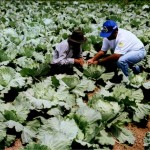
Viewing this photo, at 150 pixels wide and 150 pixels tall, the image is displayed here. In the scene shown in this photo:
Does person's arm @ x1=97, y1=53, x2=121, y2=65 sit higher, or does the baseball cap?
the baseball cap

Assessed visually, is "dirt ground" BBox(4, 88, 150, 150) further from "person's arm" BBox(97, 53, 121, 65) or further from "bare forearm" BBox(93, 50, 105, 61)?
"bare forearm" BBox(93, 50, 105, 61)

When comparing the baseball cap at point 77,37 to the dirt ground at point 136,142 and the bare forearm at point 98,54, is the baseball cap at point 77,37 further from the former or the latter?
the dirt ground at point 136,142

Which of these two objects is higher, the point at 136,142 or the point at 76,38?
the point at 76,38

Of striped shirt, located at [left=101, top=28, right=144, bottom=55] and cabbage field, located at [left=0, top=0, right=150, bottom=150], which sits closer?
cabbage field, located at [left=0, top=0, right=150, bottom=150]

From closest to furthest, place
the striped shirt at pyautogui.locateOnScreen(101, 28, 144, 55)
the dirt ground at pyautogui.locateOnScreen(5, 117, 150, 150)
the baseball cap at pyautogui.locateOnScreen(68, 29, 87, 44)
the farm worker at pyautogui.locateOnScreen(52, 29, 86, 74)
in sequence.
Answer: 1. the dirt ground at pyautogui.locateOnScreen(5, 117, 150, 150)
2. the baseball cap at pyautogui.locateOnScreen(68, 29, 87, 44)
3. the farm worker at pyautogui.locateOnScreen(52, 29, 86, 74)
4. the striped shirt at pyautogui.locateOnScreen(101, 28, 144, 55)

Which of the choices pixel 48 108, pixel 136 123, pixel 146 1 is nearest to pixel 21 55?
pixel 48 108

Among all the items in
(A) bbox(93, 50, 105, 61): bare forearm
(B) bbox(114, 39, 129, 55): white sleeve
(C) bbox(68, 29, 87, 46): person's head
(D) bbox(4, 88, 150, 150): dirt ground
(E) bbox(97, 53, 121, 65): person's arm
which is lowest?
(D) bbox(4, 88, 150, 150): dirt ground

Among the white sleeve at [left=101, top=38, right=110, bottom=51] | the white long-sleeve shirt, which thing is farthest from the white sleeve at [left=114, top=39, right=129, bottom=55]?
the white long-sleeve shirt

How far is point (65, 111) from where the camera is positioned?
4.64 metres

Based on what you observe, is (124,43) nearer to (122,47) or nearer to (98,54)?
(122,47)

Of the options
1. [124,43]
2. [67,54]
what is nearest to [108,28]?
[124,43]

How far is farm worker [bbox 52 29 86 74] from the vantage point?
5.64 m

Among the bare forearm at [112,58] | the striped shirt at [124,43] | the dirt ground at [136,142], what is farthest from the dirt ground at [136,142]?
the striped shirt at [124,43]

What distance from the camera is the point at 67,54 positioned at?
5883 mm
